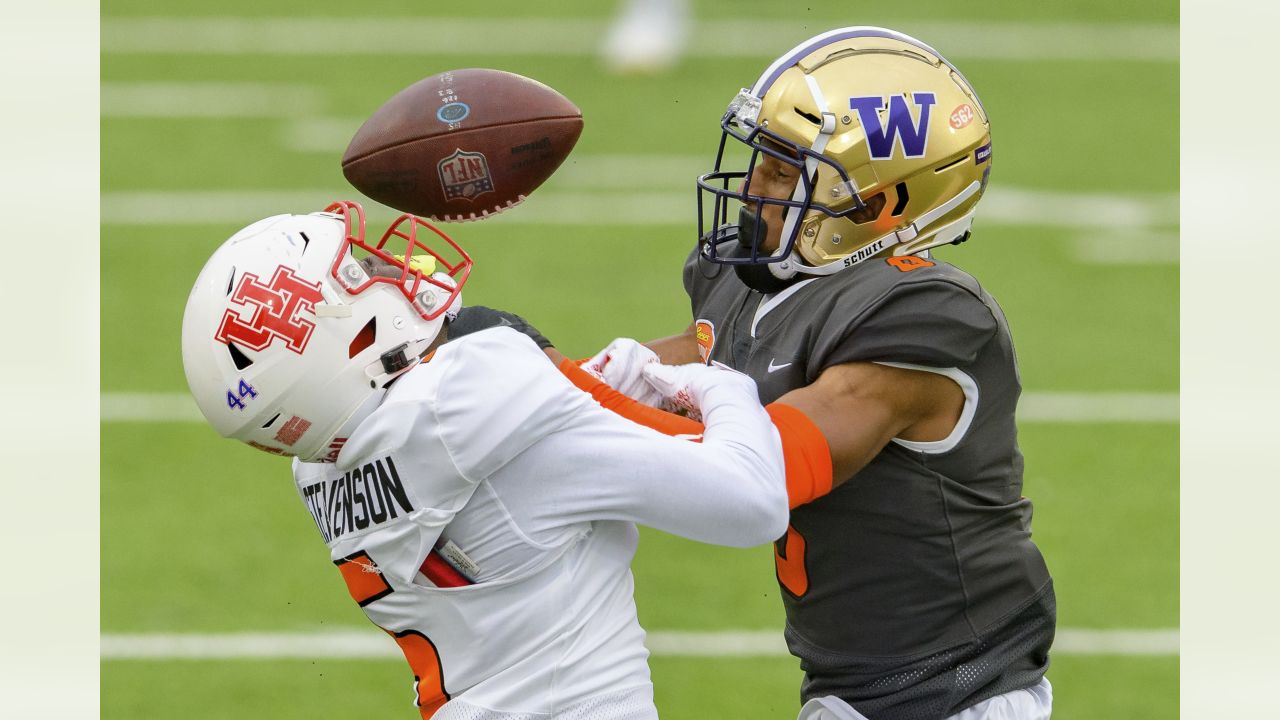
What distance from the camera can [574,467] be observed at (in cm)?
279

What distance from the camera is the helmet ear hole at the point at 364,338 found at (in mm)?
2818

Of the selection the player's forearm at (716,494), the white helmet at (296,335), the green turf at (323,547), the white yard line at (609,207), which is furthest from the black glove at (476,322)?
the white yard line at (609,207)

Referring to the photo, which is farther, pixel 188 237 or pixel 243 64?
pixel 243 64

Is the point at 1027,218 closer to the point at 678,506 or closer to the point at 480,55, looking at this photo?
the point at 480,55

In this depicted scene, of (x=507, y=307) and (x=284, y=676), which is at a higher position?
(x=507, y=307)

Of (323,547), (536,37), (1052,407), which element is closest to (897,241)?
(323,547)

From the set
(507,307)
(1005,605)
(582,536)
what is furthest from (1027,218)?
(582,536)

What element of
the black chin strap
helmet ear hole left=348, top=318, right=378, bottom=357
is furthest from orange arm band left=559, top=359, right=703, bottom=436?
the black chin strap

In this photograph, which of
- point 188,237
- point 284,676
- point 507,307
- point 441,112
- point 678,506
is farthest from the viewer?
point 188,237

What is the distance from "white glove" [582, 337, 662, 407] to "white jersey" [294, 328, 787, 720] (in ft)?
1.06

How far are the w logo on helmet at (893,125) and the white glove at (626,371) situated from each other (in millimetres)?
595

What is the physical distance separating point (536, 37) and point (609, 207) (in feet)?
10.1

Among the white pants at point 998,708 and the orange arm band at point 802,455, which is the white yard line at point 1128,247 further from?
the orange arm band at point 802,455

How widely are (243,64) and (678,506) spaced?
9785 millimetres
